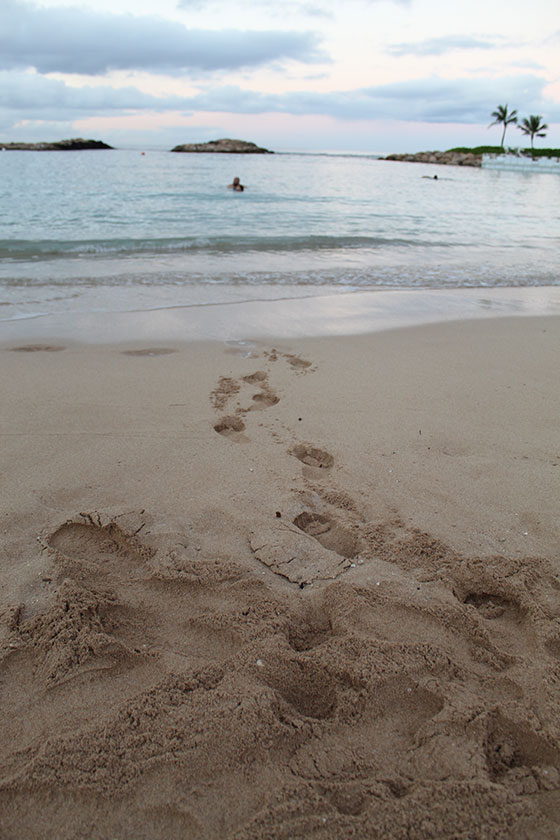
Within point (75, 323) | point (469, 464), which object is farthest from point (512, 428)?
point (75, 323)

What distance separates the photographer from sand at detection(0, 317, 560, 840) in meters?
1.17

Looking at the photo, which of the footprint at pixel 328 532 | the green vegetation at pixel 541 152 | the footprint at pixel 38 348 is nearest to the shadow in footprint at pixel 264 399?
the footprint at pixel 328 532

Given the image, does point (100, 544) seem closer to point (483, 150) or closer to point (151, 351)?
point (151, 351)

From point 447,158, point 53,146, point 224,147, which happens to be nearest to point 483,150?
point 447,158

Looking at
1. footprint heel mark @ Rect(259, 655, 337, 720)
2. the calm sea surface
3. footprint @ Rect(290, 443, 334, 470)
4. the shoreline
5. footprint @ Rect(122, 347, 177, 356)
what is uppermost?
the calm sea surface

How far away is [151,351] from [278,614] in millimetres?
2973

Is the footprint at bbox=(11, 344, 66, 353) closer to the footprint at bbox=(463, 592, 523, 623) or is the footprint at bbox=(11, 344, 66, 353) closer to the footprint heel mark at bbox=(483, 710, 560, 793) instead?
the footprint at bbox=(463, 592, 523, 623)

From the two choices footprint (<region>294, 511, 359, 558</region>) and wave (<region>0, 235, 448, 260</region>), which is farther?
wave (<region>0, 235, 448, 260</region>)

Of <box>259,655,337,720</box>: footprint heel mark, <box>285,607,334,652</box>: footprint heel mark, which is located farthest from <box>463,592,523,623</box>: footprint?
<box>259,655,337,720</box>: footprint heel mark

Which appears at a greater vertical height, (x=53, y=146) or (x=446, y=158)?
(x=53, y=146)

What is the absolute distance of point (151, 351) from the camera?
4.13m

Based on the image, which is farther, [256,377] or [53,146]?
[53,146]

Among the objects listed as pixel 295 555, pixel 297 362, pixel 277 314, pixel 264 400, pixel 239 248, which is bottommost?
pixel 295 555

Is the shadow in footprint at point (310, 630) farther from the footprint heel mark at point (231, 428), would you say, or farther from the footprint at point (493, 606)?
the footprint heel mark at point (231, 428)
